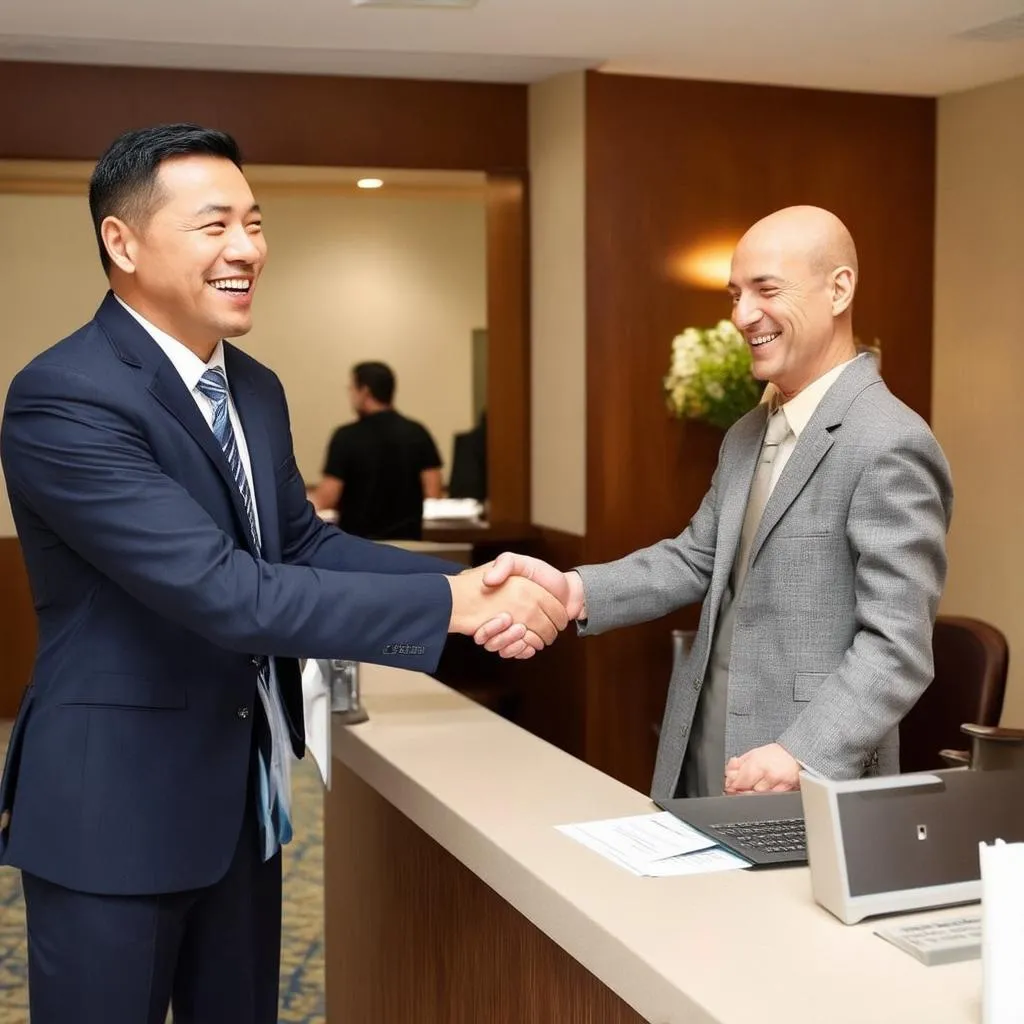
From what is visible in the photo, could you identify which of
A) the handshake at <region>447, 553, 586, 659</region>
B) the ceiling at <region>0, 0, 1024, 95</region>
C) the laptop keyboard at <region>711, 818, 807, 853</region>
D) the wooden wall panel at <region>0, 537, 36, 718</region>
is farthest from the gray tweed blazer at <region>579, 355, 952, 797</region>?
the wooden wall panel at <region>0, 537, 36, 718</region>

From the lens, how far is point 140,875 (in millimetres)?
2012

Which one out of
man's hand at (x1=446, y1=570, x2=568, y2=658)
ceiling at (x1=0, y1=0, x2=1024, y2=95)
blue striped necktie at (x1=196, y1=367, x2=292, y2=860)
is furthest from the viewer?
ceiling at (x1=0, y1=0, x2=1024, y2=95)

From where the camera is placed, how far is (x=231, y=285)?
2137 millimetres

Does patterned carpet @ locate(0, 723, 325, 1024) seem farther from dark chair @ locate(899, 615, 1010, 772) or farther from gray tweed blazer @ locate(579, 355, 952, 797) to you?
dark chair @ locate(899, 615, 1010, 772)

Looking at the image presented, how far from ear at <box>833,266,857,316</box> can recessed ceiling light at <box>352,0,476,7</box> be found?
187cm

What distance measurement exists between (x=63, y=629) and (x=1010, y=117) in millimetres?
4134

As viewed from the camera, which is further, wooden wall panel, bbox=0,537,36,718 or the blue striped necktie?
wooden wall panel, bbox=0,537,36,718

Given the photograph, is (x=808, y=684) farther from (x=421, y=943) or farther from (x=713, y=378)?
(x=713, y=378)

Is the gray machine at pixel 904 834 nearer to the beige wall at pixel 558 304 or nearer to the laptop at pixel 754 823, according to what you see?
the laptop at pixel 754 823

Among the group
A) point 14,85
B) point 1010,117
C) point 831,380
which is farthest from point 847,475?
point 14,85

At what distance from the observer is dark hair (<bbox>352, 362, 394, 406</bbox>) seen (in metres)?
7.00

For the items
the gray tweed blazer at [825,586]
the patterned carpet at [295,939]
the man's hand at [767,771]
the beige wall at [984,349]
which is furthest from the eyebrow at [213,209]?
the beige wall at [984,349]

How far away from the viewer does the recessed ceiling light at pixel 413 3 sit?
391 cm

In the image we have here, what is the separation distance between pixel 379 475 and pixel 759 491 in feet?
13.2
